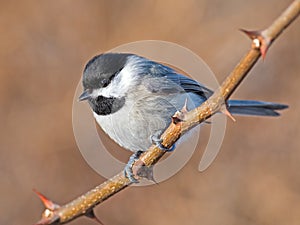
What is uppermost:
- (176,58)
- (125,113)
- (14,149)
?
(125,113)

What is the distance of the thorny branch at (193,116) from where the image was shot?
1234 millimetres

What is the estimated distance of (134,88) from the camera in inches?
121

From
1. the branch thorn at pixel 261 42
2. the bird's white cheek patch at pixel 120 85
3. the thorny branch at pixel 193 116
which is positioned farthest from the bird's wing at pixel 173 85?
the branch thorn at pixel 261 42

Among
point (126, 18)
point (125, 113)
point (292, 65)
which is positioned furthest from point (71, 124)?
point (125, 113)

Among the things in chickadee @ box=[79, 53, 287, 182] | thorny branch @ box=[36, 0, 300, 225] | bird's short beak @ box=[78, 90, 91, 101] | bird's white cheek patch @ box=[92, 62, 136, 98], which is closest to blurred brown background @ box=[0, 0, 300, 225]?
chickadee @ box=[79, 53, 287, 182]

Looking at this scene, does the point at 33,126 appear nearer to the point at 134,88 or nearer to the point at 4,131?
the point at 4,131

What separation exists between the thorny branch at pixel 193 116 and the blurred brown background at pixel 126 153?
3.54 meters

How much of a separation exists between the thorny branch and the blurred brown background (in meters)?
3.54

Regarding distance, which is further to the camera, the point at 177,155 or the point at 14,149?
the point at 14,149

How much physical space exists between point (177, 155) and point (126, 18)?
82.8 inches

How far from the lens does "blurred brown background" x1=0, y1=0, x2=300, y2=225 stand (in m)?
5.45

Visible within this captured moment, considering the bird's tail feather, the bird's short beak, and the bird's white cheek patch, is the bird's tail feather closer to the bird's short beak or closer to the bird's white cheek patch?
the bird's white cheek patch

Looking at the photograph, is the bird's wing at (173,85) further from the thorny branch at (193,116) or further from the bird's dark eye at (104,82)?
the thorny branch at (193,116)

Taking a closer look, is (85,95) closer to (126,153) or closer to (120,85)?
Answer: (120,85)
